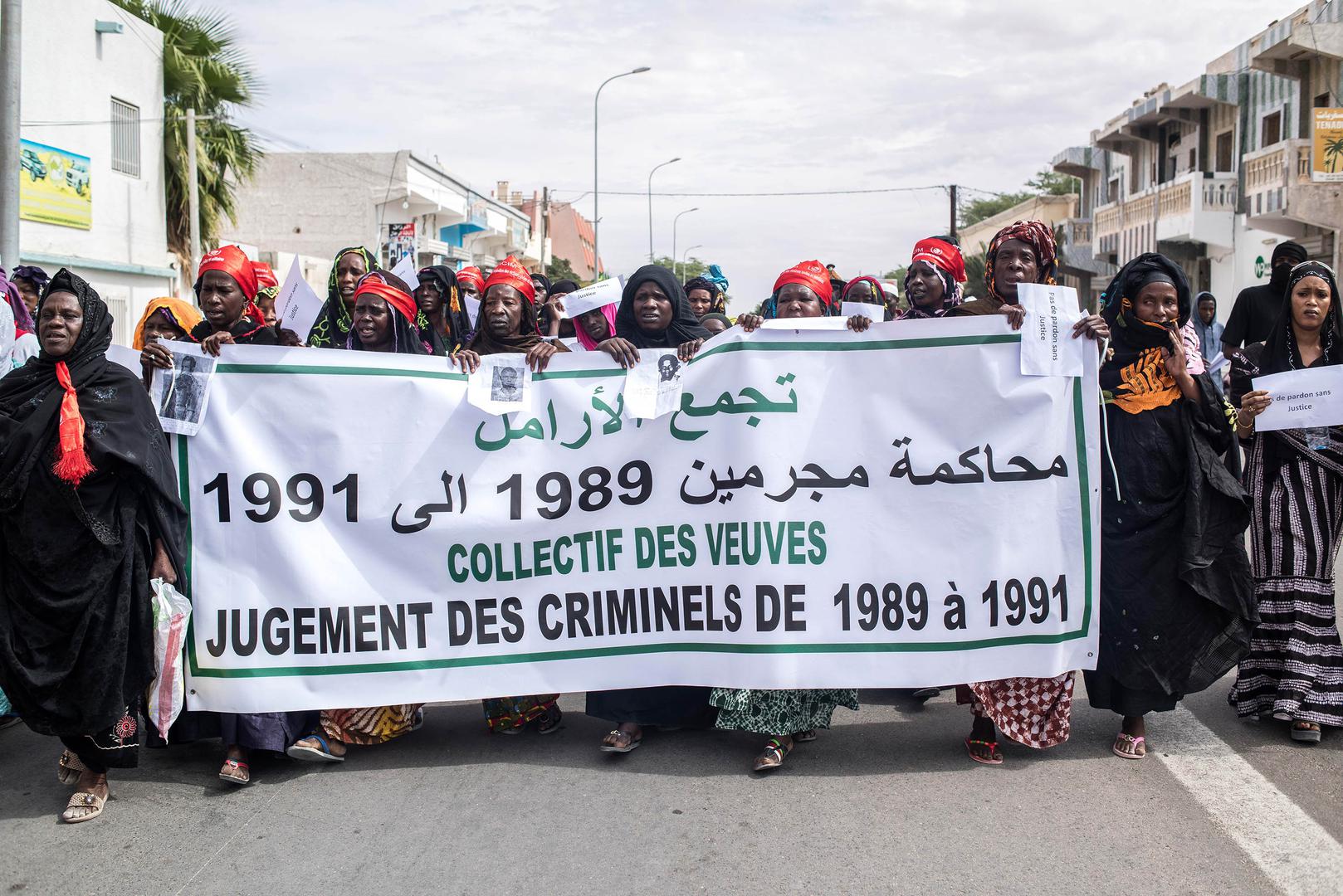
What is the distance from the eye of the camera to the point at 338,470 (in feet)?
14.7

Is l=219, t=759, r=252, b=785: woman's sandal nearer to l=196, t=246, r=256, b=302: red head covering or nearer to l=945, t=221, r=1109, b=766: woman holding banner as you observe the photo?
l=196, t=246, r=256, b=302: red head covering

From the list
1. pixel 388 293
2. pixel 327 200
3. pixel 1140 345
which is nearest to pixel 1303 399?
pixel 1140 345

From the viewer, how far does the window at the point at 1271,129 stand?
25.5 m

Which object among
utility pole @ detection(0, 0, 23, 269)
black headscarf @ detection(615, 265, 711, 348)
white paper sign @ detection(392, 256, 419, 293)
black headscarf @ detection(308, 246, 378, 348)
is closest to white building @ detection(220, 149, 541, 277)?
utility pole @ detection(0, 0, 23, 269)

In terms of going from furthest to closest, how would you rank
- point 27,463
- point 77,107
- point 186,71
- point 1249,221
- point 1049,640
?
point 1249,221 < point 186,71 < point 77,107 < point 1049,640 < point 27,463

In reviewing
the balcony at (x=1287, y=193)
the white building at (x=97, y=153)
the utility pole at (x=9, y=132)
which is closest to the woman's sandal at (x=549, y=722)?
the utility pole at (x=9, y=132)

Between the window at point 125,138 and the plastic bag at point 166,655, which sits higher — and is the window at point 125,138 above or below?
above

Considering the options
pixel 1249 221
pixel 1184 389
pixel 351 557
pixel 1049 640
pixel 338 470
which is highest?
pixel 1249 221

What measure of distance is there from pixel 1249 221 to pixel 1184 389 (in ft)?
77.7

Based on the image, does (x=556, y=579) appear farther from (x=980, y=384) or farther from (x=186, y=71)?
(x=186, y=71)

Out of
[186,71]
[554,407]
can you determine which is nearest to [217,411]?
[554,407]

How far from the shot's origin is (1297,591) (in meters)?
4.68

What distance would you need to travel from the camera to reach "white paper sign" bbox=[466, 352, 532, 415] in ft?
15.0

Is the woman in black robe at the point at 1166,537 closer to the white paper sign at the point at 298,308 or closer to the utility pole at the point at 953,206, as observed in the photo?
the white paper sign at the point at 298,308
